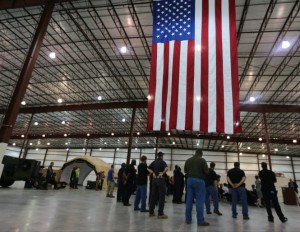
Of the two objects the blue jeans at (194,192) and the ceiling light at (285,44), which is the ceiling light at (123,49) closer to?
the ceiling light at (285,44)

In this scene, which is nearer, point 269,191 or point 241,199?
point 269,191

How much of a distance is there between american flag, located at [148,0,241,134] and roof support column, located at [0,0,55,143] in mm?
5542

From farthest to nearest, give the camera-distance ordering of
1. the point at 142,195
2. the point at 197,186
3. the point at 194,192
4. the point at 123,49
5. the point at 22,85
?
1. the point at 123,49
2. the point at 22,85
3. the point at 142,195
4. the point at 194,192
5. the point at 197,186

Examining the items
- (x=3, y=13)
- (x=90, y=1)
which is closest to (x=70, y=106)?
(x=3, y=13)

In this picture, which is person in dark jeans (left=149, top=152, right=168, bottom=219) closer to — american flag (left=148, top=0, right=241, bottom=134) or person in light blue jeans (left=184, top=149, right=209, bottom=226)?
person in light blue jeans (left=184, top=149, right=209, bottom=226)

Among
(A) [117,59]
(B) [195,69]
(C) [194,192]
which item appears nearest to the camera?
(C) [194,192]

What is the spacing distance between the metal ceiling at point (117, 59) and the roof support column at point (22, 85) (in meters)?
1.35

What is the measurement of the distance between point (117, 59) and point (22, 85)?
962 centimetres

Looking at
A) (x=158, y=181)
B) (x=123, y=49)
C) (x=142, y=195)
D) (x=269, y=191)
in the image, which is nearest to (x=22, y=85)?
(x=142, y=195)

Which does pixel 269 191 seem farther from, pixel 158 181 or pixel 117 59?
pixel 117 59

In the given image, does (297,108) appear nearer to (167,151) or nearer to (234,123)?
(234,123)

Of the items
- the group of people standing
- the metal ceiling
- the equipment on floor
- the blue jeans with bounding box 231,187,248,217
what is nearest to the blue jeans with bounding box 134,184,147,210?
the group of people standing

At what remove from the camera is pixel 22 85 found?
8805 millimetres

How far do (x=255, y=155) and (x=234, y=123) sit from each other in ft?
127
